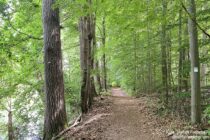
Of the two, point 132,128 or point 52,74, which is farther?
point 132,128

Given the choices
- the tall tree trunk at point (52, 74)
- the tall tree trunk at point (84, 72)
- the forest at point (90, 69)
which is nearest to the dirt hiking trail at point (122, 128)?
the forest at point (90, 69)

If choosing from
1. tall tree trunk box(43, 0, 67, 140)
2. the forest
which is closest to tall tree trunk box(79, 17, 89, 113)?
the forest

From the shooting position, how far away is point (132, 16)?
7512mm

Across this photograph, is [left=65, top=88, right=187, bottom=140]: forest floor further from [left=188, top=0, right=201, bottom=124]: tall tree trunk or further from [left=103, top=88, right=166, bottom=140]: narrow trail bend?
[left=188, top=0, right=201, bottom=124]: tall tree trunk

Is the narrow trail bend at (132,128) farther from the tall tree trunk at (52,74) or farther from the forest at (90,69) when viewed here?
the tall tree trunk at (52,74)

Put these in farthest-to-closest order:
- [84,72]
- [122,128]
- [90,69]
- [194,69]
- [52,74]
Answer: [90,69]
[84,72]
[122,128]
[194,69]
[52,74]

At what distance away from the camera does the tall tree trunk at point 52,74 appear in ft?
20.1

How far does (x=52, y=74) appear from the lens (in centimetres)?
613

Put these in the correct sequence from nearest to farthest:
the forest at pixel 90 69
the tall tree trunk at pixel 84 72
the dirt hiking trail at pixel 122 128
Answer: the dirt hiking trail at pixel 122 128 → the forest at pixel 90 69 → the tall tree trunk at pixel 84 72

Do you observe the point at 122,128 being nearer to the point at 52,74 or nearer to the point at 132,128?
the point at 132,128

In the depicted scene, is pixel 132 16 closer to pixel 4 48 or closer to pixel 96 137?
pixel 96 137

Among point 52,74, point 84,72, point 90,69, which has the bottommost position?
point 52,74

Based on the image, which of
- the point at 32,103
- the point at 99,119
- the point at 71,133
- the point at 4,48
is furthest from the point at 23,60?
the point at 71,133

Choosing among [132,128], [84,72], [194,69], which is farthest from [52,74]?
[194,69]
